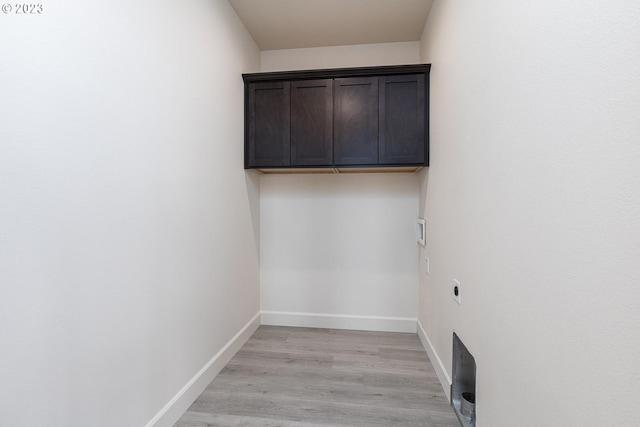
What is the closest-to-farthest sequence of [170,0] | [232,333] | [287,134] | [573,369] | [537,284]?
[573,369] → [537,284] → [170,0] → [232,333] → [287,134]

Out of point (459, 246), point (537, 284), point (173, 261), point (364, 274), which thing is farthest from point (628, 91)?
point (364, 274)

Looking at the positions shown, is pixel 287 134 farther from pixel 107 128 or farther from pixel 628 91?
pixel 628 91

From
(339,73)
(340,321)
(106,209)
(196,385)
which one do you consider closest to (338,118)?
(339,73)

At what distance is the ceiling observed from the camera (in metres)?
2.45

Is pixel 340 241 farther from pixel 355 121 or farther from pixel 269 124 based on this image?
pixel 269 124

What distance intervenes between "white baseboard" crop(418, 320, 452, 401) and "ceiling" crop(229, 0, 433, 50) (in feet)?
9.60

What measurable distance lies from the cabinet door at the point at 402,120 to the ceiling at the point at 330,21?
0.56 meters

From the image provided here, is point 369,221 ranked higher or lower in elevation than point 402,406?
higher

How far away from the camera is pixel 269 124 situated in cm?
281

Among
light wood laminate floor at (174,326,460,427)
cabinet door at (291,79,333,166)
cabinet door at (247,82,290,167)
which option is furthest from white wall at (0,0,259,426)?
cabinet door at (291,79,333,166)

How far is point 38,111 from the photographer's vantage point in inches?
40.4

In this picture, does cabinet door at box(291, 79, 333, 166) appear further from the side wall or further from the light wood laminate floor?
the light wood laminate floor

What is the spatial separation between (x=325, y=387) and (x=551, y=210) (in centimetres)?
192

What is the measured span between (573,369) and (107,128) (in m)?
1.92
